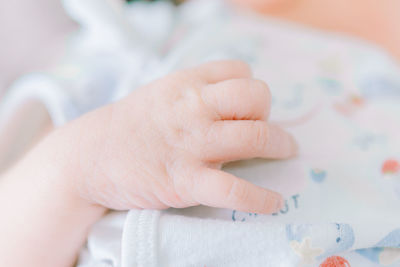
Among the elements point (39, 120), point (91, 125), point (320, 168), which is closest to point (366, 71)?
point (320, 168)

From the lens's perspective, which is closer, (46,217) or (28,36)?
(46,217)

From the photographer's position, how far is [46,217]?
467 mm

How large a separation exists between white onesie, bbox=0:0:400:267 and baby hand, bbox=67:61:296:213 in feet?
0.11

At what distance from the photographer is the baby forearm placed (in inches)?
18.3

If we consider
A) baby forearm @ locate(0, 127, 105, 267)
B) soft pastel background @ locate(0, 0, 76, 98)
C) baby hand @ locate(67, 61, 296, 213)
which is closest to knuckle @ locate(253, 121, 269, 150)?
baby hand @ locate(67, 61, 296, 213)

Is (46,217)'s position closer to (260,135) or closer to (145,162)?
(145,162)

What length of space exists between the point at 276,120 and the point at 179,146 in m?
0.21

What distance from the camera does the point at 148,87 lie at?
499 millimetres

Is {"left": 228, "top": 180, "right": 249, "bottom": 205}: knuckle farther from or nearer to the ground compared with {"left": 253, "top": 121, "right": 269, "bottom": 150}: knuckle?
nearer to the ground

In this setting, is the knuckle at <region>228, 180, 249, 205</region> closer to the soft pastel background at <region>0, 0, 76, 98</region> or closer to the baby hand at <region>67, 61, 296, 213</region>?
the baby hand at <region>67, 61, 296, 213</region>

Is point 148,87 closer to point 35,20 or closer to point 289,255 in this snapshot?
point 289,255

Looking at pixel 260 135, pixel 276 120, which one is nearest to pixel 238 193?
pixel 260 135

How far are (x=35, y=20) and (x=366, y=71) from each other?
0.74 m

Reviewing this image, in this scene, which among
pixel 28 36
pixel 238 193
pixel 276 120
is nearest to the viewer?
pixel 238 193
